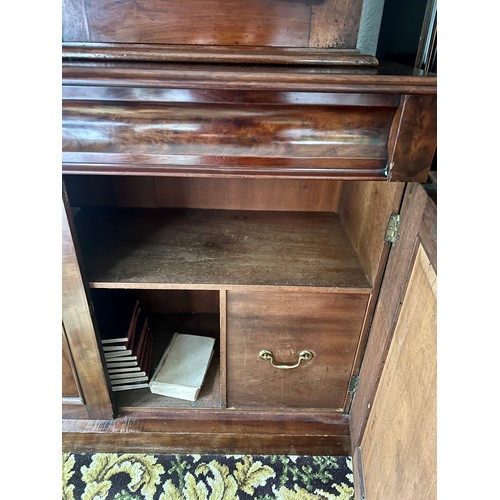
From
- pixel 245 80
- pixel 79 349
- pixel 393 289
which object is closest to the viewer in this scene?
pixel 245 80

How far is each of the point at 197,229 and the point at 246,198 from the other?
7.0 inches

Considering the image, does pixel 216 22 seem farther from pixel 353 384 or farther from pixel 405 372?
pixel 353 384

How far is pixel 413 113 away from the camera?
53 centimetres

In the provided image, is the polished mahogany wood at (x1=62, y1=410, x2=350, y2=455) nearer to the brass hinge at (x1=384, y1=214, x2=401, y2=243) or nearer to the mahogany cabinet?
the mahogany cabinet

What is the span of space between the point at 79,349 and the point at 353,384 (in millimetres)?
639

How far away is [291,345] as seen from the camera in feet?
2.79

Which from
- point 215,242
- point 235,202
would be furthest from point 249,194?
point 215,242

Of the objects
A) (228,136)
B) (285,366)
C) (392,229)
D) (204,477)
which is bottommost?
(204,477)

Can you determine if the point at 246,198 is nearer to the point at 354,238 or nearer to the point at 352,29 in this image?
the point at 354,238

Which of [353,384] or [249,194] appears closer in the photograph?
[353,384]

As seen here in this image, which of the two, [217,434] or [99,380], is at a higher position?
[99,380]

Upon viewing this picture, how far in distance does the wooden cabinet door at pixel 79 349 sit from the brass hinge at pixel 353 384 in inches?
23.1

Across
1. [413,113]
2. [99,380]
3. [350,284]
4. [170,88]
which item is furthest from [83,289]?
[413,113]
